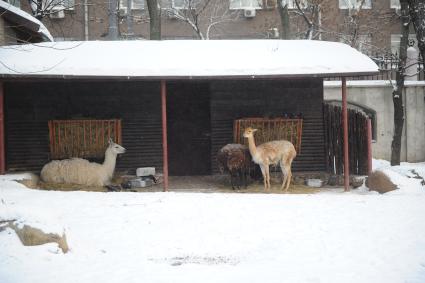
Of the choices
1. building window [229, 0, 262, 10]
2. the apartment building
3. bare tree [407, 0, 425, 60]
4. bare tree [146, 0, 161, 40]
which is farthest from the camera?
building window [229, 0, 262, 10]

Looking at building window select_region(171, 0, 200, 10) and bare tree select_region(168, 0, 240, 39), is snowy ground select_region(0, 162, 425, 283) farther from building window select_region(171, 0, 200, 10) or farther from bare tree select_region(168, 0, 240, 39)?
bare tree select_region(168, 0, 240, 39)

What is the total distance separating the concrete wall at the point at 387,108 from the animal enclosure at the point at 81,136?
9646 millimetres

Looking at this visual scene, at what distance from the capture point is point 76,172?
13.7 meters

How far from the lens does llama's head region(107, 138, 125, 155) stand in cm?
1412

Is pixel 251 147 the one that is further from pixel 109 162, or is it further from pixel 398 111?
pixel 398 111

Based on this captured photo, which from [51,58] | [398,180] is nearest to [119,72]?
[51,58]

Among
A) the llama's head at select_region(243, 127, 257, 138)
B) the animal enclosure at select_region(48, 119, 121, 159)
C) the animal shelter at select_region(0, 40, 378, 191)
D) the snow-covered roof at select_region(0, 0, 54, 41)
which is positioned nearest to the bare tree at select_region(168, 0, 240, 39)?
the snow-covered roof at select_region(0, 0, 54, 41)

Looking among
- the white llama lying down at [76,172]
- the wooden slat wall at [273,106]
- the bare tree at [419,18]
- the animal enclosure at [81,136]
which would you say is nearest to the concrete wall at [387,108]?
the wooden slat wall at [273,106]

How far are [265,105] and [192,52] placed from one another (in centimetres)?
249

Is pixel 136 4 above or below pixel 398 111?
above

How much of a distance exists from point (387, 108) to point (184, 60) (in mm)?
10469

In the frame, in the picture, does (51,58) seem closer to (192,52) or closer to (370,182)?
(192,52)

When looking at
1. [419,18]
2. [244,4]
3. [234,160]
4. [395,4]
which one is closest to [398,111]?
[419,18]

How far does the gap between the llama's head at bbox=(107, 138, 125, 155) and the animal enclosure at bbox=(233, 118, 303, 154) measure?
2904mm
